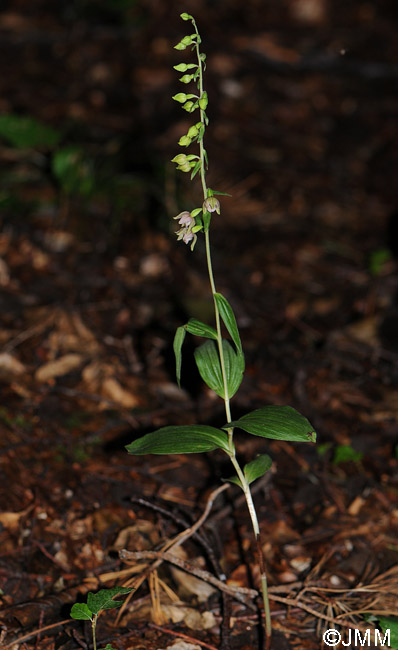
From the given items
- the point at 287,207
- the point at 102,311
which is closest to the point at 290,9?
the point at 287,207

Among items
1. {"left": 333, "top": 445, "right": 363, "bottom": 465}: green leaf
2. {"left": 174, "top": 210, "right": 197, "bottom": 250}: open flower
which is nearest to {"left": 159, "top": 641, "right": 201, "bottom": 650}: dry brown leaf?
{"left": 333, "top": 445, "right": 363, "bottom": 465}: green leaf

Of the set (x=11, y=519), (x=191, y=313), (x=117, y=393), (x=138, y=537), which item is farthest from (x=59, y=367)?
(x=138, y=537)

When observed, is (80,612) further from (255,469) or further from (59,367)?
(59,367)

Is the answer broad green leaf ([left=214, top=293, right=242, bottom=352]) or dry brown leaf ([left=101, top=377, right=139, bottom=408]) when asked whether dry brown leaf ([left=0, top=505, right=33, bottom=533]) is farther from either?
A: broad green leaf ([left=214, top=293, right=242, bottom=352])

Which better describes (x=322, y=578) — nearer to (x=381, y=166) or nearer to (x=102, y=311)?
(x=102, y=311)

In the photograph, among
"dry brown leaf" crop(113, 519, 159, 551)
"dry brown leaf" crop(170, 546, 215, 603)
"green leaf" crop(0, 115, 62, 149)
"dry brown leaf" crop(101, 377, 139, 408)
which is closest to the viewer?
"dry brown leaf" crop(170, 546, 215, 603)
